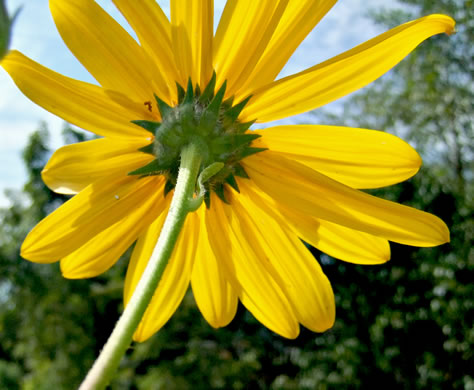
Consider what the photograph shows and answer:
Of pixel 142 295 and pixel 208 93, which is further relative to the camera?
pixel 208 93

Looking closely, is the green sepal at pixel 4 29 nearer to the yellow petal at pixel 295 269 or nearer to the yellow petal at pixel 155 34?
A: the yellow petal at pixel 155 34

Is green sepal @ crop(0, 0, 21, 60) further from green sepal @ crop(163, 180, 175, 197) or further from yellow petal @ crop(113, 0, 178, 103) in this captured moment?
green sepal @ crop(163, 180, 175, 197)

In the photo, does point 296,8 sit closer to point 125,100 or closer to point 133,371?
point 125,100

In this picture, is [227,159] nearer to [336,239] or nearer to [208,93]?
[208,93]

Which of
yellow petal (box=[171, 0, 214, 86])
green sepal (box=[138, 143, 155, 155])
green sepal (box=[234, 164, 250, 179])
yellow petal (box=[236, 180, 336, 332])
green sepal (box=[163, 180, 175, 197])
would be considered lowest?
yellow petal (box=[236, 180, 336, 332])

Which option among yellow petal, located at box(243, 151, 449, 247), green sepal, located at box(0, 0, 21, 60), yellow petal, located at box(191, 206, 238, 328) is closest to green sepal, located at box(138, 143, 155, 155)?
yellow petal, located at box(191, 206, 238, 328)

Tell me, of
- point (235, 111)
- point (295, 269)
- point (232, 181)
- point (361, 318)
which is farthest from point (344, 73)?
point (361, 318)

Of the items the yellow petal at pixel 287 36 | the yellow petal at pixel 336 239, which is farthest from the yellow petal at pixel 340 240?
the yellow petal at pixel 287 36
